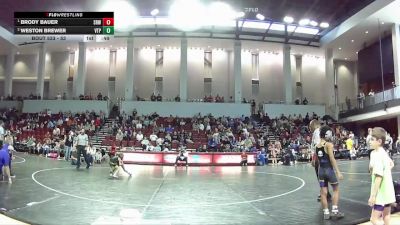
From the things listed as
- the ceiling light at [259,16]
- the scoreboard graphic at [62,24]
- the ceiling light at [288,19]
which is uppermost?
the ceiling light at [259,16]

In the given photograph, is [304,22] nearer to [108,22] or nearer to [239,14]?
[239,14]

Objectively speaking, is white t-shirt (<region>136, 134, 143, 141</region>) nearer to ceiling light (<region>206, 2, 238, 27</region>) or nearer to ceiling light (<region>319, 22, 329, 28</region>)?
ceiling light (<region>206, 2, 238, 27</region>)

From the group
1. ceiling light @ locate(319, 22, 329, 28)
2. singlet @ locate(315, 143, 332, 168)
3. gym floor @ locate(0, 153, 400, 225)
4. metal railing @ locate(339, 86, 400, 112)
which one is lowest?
gym floor @ locate(0, 153, 400, 225)

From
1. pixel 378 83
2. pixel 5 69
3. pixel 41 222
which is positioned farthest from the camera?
pixel 5 69

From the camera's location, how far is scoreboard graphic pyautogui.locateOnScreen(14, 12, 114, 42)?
12.5 meters

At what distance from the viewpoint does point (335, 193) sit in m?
6.52

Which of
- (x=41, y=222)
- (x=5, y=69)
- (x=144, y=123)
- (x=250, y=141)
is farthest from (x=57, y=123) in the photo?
(x=41, y=222)

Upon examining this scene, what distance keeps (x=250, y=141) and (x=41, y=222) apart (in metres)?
19.4

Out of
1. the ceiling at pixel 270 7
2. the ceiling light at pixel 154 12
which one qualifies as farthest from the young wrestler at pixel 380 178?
the ceiling light at pixel 154 12

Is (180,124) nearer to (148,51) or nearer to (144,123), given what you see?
(144,123)

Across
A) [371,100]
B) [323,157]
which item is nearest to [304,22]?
[371,100]

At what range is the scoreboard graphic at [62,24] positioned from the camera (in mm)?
12516

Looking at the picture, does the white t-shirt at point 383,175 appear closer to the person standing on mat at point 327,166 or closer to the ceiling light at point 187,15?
the person standing on mat at point 327,166

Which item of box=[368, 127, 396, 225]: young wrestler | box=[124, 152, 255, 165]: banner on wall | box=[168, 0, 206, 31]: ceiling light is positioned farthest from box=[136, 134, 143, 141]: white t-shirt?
box=[368, 127, 396, 225]: young wrestler
